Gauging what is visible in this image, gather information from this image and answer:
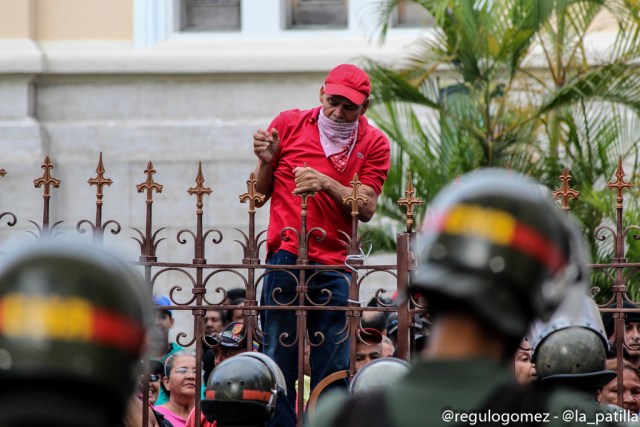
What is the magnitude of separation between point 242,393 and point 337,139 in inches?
125

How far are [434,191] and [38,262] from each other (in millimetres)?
7059

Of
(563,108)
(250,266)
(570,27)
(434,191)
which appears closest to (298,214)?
(250,266)

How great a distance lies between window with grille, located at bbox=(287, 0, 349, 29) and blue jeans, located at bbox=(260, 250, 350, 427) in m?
5.98

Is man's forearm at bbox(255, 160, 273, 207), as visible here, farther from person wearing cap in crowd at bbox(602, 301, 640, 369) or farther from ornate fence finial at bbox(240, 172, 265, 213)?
person wearing cap in crowd at bbox(602, 301, 640, 369)

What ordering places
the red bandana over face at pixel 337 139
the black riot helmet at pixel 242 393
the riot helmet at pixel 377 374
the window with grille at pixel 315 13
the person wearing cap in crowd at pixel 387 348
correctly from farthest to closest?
the window with grille at pixel 315 13 → the person wearing cap in crowd at pixel 387 348 → the red bandana over face at pixel 337 139 → the riot helmet at pixel 377 374 → the black riot helmet at pixel 242 393

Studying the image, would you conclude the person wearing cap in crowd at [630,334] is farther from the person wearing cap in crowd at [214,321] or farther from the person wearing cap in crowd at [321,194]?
the person wearing cap in crowd at [214,321]

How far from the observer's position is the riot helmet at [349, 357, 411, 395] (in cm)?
356

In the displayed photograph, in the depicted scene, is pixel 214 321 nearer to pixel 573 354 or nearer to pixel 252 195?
pixel 252 195

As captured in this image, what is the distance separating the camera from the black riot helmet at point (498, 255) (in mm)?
2432

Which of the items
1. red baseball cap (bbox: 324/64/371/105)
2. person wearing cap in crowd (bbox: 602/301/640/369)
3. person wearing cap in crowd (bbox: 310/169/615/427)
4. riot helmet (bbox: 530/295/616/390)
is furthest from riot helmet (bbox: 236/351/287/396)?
person wearing cap in crowd (bbox: 602/301/640/369)

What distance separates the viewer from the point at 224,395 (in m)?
3.48

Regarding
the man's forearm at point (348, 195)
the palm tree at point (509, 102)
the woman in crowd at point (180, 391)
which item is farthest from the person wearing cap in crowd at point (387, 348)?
the palm tree at point (509, 102)

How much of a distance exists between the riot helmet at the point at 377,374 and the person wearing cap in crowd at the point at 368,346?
9.80 feet

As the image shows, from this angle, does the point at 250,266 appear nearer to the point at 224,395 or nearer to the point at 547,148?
the point at 224,395
